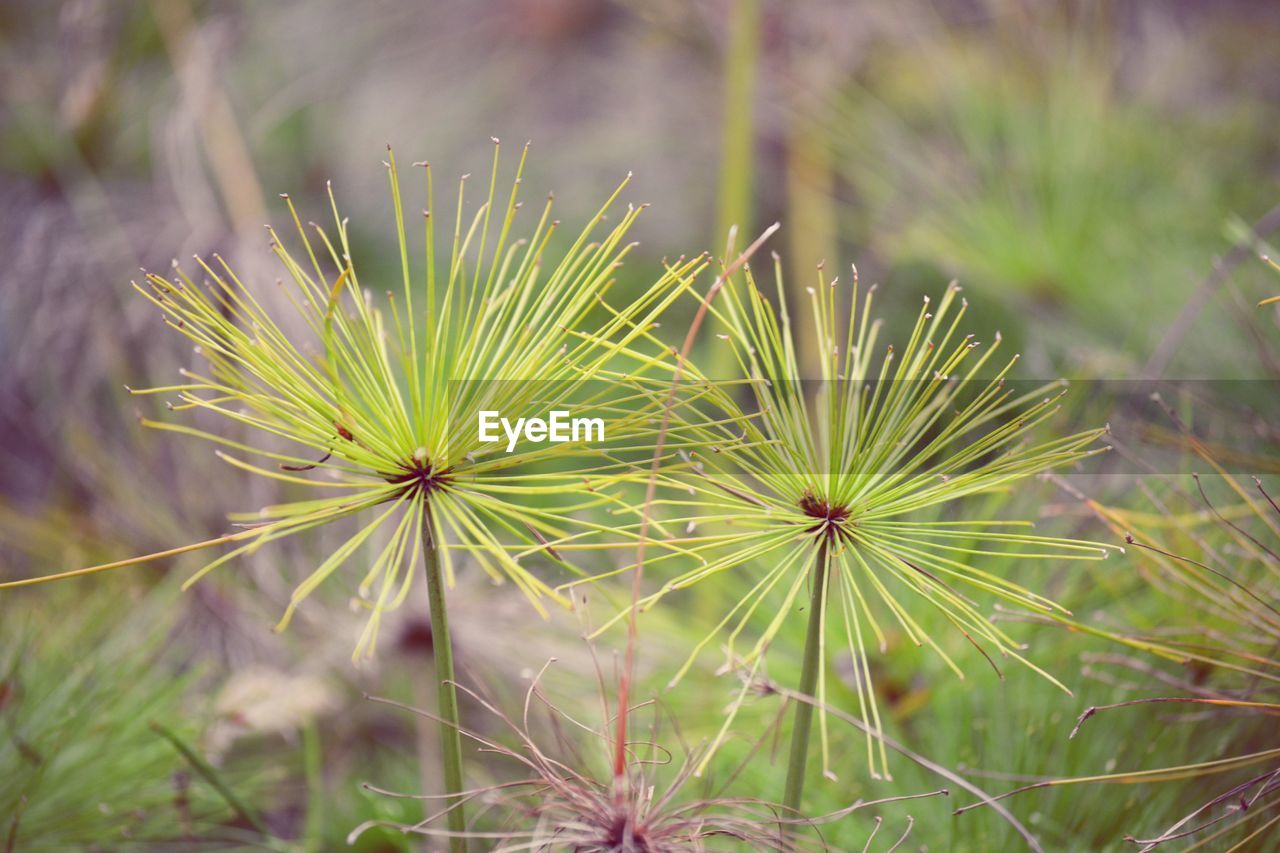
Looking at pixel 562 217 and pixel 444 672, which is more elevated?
A: pixel 562 217

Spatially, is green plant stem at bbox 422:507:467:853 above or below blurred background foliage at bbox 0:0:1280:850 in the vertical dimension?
below

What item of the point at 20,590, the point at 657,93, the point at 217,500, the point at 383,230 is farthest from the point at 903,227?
the point at 20,590

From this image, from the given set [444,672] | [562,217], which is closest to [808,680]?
[444,672]

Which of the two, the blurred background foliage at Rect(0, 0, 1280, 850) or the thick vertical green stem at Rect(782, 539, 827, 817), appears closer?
the thick vertical green stem at Rect(782, 539, 827, 817)

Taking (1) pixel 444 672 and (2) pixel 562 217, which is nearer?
(1) pixel 444 672

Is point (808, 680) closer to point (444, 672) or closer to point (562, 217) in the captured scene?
point (444, 672)
